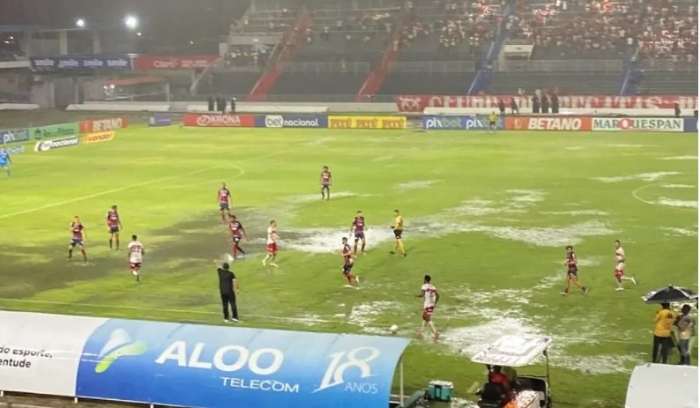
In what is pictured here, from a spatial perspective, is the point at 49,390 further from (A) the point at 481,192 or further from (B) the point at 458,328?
(A) the point at 481,192

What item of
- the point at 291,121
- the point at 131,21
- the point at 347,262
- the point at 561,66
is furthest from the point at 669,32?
the point at 347,262

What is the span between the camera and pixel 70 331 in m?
20.0

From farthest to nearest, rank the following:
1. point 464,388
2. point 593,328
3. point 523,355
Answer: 1. point 593,328
2. point 464,388
3. point 523,355

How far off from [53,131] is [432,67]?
110ft

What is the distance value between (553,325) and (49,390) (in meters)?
11.7

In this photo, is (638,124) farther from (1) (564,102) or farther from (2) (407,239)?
(2) (407,239)

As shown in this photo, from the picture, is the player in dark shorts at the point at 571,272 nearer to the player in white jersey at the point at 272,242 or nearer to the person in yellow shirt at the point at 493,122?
the player in white jersey at the point at 272,242

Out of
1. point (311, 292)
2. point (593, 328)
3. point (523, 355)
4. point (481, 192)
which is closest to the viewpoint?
point (523, 355)

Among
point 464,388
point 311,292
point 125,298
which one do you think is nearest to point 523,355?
point 464,388

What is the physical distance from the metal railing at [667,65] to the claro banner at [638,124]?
44.4 ft

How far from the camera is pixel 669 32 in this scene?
87375 mm

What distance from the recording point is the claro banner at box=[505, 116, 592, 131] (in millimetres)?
72125

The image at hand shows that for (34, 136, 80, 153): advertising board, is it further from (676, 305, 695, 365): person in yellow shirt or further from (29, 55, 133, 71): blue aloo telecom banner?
(676, 305, 695, 365): person in yellow shirt

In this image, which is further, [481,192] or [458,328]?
[481,192]
